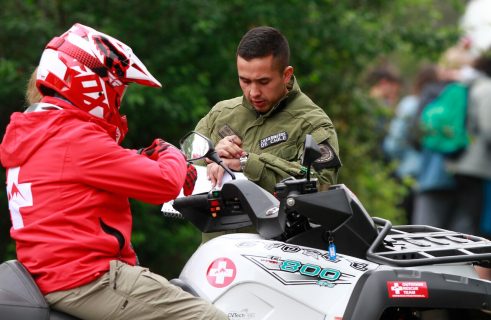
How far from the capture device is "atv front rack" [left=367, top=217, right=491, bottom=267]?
443cm

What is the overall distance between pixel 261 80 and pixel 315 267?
1.27 meters

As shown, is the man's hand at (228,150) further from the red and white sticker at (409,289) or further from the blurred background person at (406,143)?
the blurred background person at (406,143)

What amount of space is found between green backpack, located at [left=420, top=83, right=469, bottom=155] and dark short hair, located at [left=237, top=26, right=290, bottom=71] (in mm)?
5376

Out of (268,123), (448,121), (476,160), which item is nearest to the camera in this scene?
(268,123)

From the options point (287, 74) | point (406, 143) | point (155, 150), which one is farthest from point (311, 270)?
point (406, 143)

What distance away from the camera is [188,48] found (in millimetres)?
8898

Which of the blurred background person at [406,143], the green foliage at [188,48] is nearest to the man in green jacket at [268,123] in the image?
the green foliage at [188,48]

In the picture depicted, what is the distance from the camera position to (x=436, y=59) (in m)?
10.7

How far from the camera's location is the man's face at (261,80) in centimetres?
532

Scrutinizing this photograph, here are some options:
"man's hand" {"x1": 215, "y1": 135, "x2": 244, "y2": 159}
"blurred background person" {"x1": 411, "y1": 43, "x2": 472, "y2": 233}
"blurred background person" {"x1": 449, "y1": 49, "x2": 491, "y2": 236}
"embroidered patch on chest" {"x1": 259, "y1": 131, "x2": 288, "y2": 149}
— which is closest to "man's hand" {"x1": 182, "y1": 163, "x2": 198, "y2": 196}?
"man's hand" {"x1": 215, "y1": 135, "x2": 244, "y2": 159}

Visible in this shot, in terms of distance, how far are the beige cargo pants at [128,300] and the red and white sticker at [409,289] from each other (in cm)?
72

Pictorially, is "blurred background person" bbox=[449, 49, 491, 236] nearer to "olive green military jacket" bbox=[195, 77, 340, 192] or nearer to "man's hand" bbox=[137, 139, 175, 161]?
"olive green military jacket" bbox=[195, 77, 340, 192]

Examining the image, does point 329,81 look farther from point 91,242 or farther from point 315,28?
point 91,242

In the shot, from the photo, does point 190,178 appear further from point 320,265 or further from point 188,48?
point 188,48
